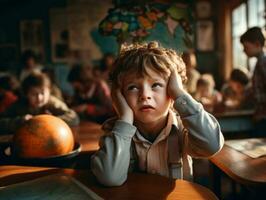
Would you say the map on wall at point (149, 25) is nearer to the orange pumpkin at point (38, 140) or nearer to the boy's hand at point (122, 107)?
the orange pumpkin at point (38, 140)

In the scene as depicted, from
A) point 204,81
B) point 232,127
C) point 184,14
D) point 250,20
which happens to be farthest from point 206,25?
point 184,14

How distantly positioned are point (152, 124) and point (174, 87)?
0.50ft

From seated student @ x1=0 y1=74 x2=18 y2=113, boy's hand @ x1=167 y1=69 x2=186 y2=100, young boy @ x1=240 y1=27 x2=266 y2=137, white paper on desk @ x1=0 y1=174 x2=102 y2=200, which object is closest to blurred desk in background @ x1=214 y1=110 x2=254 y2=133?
young boy @ x1=240 y1=27 x2=266 y2=137

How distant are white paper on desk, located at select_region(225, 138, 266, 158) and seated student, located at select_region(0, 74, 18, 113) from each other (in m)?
2.29

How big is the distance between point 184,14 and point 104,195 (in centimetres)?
155

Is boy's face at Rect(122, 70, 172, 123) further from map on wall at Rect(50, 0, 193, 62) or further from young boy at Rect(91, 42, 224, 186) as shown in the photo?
map on wall at Rect(50, 0, 193, 62)

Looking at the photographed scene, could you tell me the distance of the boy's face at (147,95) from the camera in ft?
3.70

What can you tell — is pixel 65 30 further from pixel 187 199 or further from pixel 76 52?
pixel 187 199

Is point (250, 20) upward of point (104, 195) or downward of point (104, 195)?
upward

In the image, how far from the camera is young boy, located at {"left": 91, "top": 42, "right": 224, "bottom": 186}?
1085mm

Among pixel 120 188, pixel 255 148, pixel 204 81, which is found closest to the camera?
pixel 120 188

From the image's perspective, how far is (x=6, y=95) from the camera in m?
3.82

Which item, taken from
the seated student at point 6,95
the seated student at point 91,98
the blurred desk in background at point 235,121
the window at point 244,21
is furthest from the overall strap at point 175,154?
the window at point 244,21

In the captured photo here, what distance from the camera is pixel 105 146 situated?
1.09 meters
